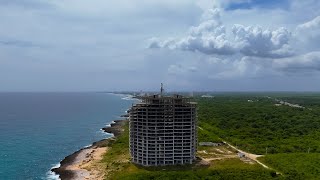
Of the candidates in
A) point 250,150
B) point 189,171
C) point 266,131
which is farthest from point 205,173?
point 266,131

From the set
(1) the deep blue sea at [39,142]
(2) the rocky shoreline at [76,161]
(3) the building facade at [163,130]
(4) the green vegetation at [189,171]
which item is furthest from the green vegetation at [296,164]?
→ (1) the deep blue sea at [39,142]

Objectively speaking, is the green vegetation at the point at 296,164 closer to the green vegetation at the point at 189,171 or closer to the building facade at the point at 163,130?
the green vegetation at the point at 189,171

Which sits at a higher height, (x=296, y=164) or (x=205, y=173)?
(x=296, y=164)

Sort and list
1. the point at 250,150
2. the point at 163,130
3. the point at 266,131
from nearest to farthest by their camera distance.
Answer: the point at 163,130, the point at 250,150, the point at 266,131

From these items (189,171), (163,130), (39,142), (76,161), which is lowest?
(76,161)

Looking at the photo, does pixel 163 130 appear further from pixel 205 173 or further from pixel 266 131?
pixel 266 131

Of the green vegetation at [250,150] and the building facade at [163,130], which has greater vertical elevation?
the building facade at [163,130]

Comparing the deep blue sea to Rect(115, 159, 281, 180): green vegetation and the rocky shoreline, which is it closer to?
the rocky shoreline

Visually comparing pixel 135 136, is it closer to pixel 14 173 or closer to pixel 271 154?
pixel 14 173
